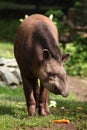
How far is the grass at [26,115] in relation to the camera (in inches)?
289

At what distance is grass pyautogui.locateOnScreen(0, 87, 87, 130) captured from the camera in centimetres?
734

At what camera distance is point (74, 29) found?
1864 cm

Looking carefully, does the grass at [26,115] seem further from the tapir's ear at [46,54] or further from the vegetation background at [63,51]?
the tapir's ear at [46,54]

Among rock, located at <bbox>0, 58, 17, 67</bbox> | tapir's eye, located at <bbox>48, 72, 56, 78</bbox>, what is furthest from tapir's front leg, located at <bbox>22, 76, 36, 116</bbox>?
rock, located at <bbox>0, 58, 17, 67</bbox>

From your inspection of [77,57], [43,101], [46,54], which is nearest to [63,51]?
[77,57]

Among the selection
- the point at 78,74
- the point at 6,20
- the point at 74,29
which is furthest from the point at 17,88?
the point at 6,20

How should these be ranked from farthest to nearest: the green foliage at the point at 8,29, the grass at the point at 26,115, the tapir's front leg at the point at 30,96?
the green foliage at the point at 8,29, the tapir's front leg at the point at 30,96, the grass at the point at 26,115

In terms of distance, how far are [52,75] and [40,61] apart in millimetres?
285

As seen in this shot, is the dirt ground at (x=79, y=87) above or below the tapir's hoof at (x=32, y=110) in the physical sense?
below

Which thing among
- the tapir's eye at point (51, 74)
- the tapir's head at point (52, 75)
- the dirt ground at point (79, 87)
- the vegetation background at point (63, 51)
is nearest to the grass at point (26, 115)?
the vegetation background at point (63, 51)

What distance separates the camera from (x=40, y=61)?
7.59 meters

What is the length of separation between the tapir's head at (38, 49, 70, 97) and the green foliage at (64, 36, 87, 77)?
8.64 m

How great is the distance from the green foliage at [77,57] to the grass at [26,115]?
5674 millimetres

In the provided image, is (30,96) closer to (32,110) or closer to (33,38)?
(32,110)
